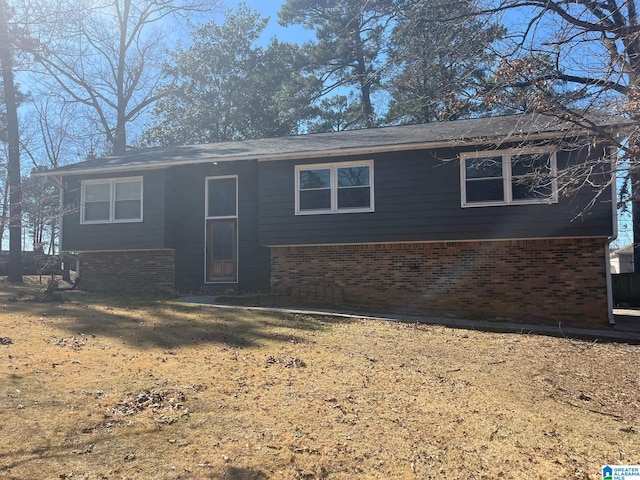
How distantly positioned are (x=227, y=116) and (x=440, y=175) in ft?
63.6

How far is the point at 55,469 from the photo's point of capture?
130 inches

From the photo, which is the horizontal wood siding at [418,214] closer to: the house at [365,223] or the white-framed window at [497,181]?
the house at [365,223]

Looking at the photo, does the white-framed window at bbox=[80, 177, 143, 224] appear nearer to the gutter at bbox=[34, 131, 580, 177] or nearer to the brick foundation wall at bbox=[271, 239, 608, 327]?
the gutter at bbox=[34, 131, 580, 177]

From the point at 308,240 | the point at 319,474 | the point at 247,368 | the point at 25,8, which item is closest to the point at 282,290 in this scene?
the point at 308,240

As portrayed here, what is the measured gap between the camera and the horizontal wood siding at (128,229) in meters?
14.1

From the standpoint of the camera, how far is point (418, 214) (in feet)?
39.2

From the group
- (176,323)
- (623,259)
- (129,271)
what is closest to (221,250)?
(129,271)

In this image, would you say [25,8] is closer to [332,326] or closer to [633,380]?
[332,326]

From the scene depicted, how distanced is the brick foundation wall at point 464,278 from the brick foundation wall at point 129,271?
12.8 feet

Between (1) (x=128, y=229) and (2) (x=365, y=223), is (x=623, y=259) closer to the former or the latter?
(2) (x=365, y=223)

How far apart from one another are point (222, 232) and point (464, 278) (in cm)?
734

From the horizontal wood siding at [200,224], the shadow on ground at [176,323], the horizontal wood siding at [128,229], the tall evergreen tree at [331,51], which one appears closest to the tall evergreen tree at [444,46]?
the shadow on ground at [176,323]

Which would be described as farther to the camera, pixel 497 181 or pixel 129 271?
pixel 129 271

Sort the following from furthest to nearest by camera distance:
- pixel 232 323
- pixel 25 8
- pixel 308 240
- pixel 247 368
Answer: pixel 308 240, pixel 232 323, pixel 25 8, pixel 247 368
